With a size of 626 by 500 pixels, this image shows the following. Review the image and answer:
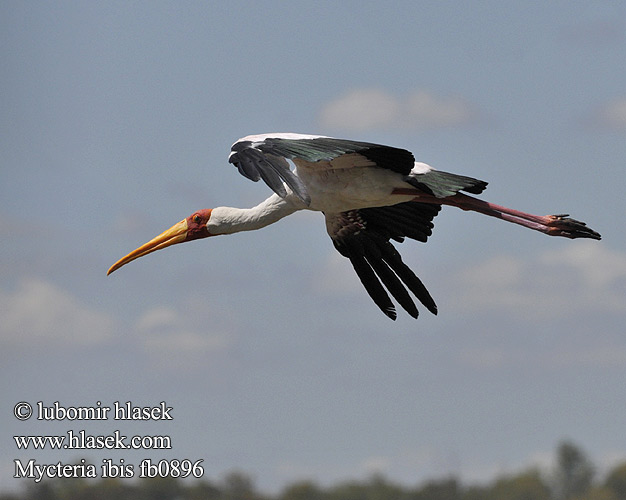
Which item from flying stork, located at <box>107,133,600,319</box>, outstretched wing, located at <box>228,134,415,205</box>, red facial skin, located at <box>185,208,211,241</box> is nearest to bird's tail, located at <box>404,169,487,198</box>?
flying stork, located at <box>107,133,600,319</box>

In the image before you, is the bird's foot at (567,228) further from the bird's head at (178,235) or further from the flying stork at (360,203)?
the bird's head at (178,235)

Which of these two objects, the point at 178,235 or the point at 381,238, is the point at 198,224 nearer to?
the point at 178,235

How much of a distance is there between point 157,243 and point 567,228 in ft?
14.1

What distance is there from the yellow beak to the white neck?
510 millimetres

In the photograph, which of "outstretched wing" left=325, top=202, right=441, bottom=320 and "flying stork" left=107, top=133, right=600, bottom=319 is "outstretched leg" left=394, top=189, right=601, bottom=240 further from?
"outstretched wing" left=325, top=202, right=441, bottom=320

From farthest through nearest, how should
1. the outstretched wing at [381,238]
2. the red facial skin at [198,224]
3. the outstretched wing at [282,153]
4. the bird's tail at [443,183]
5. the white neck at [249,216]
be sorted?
1. the outstretched wing at [381,238]
2. the red facial skin at [198,224]
3. the white neck at [249,216]
4. the bird's tail at [443,183]
5. the outstretched wing at [282,153]

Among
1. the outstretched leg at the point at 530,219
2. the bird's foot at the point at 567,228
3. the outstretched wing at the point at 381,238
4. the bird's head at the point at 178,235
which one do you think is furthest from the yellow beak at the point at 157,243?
the bird's foot at the point at 567,228

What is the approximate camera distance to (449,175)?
1245cm

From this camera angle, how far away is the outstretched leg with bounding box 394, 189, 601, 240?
41.7ft

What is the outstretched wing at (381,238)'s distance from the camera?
13.8m

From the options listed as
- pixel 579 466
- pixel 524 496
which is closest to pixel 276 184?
pixel 524 496

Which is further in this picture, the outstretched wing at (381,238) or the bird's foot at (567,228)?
the outstretched wing at (381,238)

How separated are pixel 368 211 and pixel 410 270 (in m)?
0.81

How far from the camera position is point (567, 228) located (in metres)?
12.7
